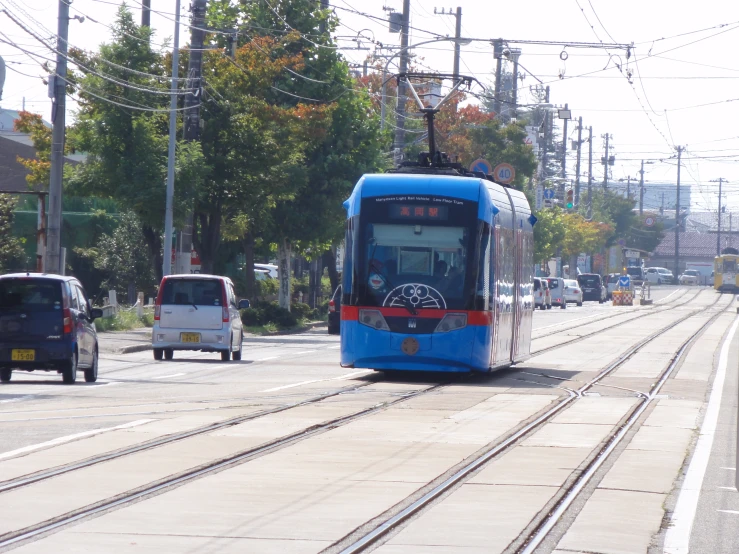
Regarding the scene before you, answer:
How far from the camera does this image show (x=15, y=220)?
1826 inches

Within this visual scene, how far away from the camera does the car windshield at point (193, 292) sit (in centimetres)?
2578

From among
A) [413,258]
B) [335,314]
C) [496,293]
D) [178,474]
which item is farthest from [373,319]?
[335,314]

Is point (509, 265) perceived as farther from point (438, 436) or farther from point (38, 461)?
point (38, 461)

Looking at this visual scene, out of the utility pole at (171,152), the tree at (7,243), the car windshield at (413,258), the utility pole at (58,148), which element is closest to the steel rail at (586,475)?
the car windshield at (413,258)

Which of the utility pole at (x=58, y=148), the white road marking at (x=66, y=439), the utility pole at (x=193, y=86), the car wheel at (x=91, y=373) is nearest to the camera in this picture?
the white road marking at (x=66, y=439)

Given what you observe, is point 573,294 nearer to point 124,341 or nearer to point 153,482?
point 124,341

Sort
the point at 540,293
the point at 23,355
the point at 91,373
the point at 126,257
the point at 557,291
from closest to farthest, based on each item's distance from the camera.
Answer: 1. the point at 23,355
2. the point at 91,373
3. the point at 126,257
4. the point at 540,293
5. the point at 557,291

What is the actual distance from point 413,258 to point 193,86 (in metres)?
15.3

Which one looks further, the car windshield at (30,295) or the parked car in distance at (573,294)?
the parked car in distance at (573,294)

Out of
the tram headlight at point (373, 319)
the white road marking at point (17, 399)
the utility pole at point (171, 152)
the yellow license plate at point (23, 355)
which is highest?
the utility pole at point (171, 152)

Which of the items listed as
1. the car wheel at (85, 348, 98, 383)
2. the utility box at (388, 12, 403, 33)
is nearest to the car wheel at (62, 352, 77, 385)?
the car wheel at (85, 348, 98, 383)

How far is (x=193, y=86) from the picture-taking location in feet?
108

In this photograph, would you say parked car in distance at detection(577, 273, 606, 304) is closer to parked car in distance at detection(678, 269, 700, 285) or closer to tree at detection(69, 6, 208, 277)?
parked car in distance at detection(678, 269, 700, 285)

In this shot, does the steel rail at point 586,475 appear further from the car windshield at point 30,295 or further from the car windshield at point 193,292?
the car windshield at point 193,292
